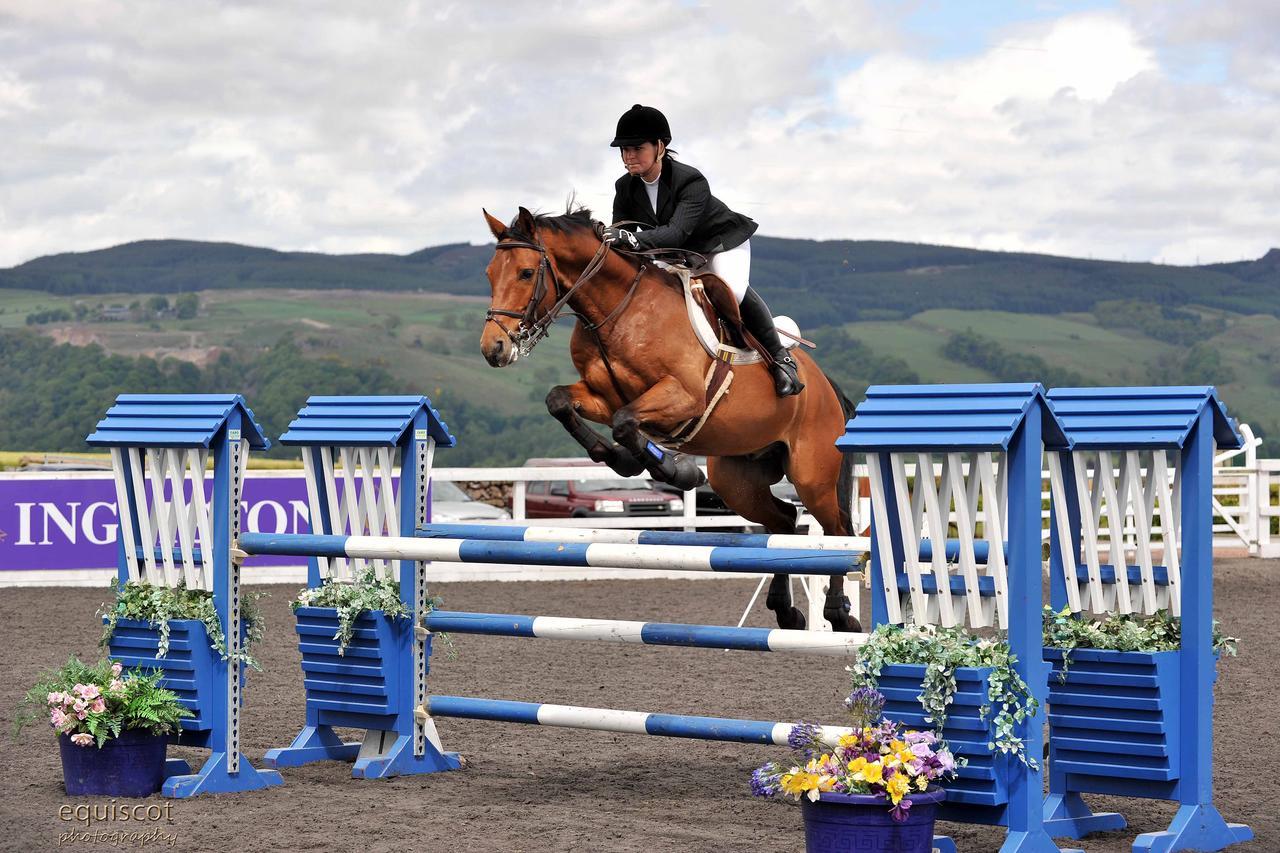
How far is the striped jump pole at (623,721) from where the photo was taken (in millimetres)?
4379

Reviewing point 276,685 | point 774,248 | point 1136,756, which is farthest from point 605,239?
point 774,248

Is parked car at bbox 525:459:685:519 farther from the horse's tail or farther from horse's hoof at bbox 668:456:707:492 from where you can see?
horse's hoof at bbox 668:456:707:492

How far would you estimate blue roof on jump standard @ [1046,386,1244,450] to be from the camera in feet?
13.2

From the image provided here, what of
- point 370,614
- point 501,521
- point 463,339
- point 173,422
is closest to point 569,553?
point 370,614

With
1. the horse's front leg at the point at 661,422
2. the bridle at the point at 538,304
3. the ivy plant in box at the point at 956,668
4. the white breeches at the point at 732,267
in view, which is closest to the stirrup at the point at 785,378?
the white breeches at the point at 732,267

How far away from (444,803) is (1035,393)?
2471 mm

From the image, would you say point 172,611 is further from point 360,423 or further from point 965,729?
point 965,729

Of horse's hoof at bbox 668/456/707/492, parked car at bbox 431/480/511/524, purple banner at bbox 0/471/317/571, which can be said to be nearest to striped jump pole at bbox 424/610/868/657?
horse's hoof at bbox 668/456/707/492

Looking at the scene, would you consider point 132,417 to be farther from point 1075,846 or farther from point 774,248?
point 774,248

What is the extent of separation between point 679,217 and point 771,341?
1.98ft

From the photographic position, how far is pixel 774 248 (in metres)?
85.8

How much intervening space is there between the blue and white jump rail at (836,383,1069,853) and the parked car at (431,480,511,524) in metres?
10.4

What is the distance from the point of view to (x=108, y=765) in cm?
479

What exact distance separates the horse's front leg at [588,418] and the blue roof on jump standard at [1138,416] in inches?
59.1
